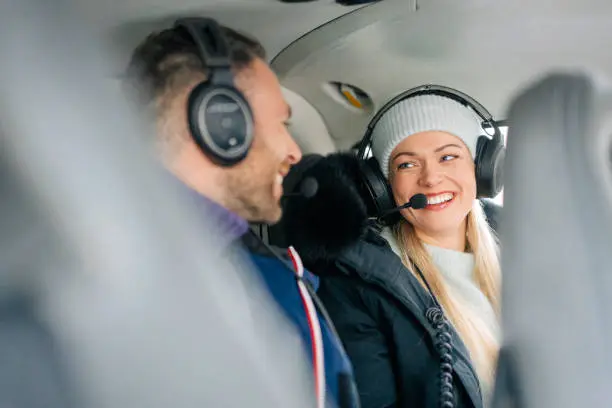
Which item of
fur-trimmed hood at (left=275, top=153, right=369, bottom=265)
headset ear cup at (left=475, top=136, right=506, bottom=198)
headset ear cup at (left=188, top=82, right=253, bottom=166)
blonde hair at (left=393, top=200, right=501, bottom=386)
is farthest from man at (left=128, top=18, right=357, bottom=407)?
headset ear cup at (left=475, top=136, right=506, bottom=198)

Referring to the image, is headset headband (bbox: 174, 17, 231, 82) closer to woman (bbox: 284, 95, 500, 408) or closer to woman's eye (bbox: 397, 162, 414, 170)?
woman (bbox: 284, 95, 500, 408)

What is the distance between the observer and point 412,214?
3.37 ft

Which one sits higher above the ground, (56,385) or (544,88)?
(544,88)

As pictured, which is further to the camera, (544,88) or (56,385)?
(544,88)

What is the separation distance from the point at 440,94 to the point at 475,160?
0.12 metres

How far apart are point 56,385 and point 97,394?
0.03m

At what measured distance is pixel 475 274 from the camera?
1.04 metres

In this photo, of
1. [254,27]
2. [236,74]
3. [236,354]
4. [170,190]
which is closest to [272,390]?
[236,354]

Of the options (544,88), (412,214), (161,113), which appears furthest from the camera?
(412,214)

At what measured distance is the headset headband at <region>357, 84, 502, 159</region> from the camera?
0.99 metres

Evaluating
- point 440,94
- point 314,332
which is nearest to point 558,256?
point 314,332

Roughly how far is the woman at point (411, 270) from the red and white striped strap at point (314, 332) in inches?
2.6

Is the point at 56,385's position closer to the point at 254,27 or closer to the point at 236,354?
the point at 236,354

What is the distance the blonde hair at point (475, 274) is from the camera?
91 cm
